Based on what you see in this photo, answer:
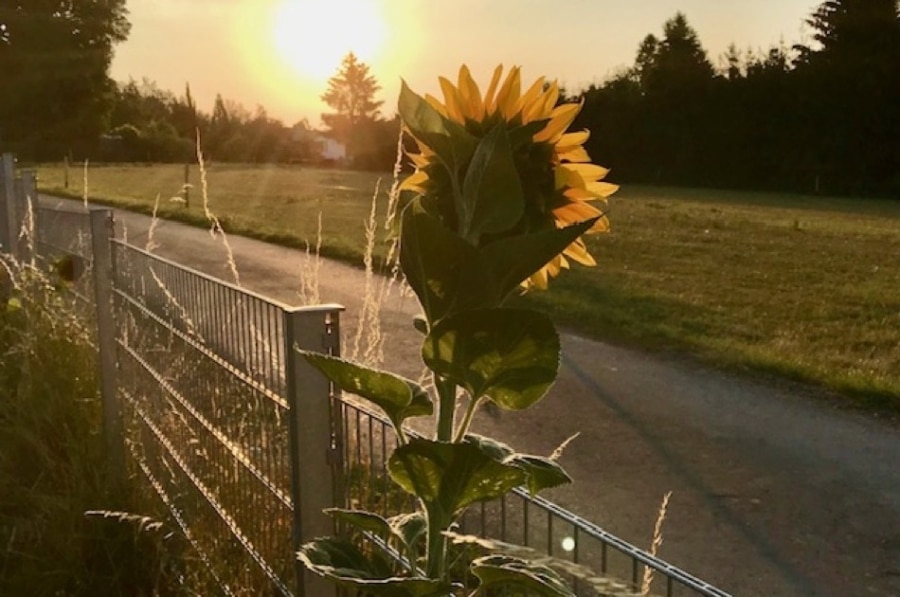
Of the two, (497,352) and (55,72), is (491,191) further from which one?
(55,72)

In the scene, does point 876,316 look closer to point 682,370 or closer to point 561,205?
point 682,370

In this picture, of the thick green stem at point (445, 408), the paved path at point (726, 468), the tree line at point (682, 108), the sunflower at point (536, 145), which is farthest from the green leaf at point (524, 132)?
the tree line at point (682, 108)

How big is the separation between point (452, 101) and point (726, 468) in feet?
15.6

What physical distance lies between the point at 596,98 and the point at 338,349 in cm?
4527

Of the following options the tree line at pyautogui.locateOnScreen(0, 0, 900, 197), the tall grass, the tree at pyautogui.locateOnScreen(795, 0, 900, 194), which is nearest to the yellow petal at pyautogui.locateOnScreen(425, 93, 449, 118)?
the tall grass

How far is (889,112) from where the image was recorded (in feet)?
132

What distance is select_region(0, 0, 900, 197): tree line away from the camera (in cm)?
4119

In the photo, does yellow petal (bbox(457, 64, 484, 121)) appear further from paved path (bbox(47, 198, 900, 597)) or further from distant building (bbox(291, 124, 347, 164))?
distant building (bbox(291, 124, 347, 164))

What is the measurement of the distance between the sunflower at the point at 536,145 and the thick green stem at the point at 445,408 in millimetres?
220

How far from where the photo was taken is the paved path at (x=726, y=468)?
14.5 ft

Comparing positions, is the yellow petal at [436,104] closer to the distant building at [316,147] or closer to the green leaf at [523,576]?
the green leaf at [523,576]

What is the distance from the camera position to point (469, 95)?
3.92ft

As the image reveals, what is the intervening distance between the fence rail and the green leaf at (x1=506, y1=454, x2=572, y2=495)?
143 millimetres

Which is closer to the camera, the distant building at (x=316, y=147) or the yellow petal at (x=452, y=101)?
the yellow petal at (x=452, y=101)
